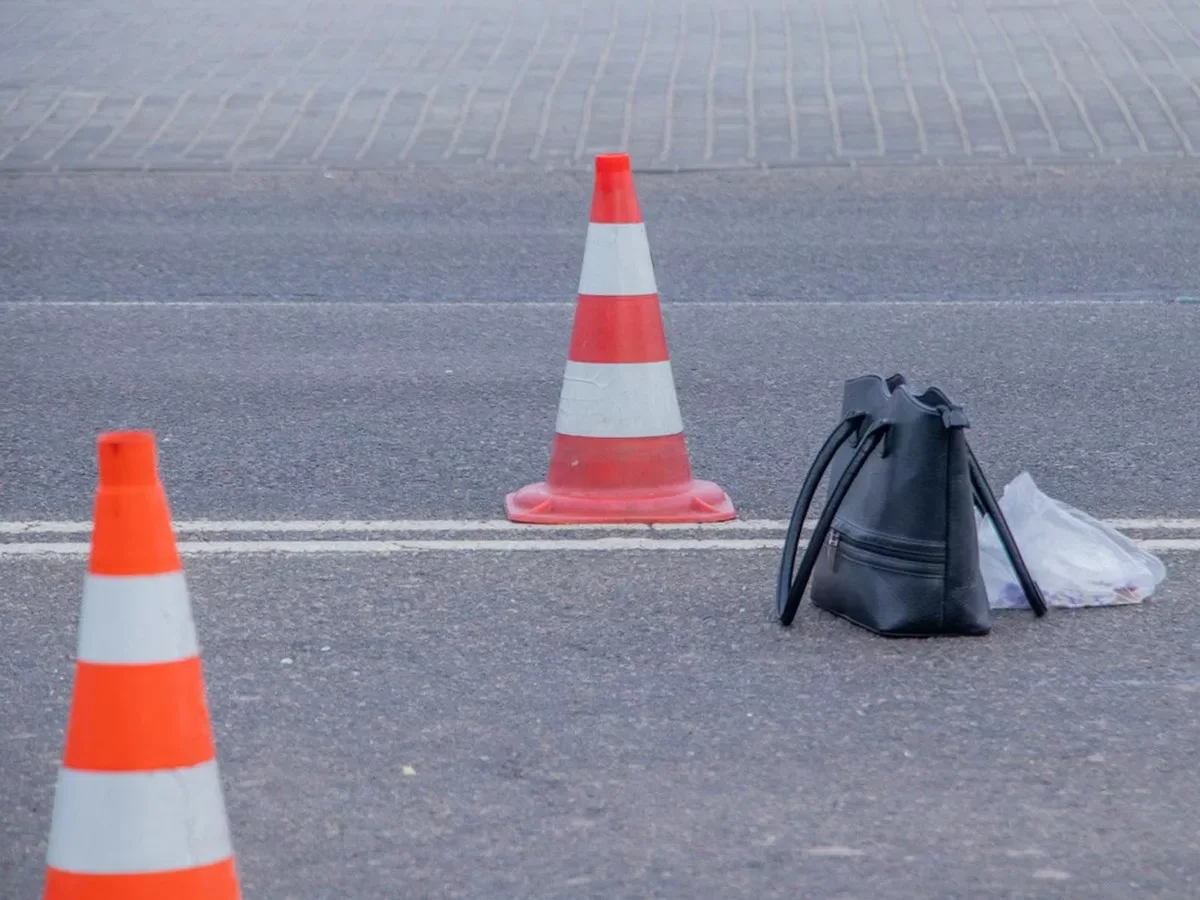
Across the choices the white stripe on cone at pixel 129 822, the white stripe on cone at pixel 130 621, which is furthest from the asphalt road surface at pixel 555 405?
the white stripe on cone at pixel 130 621

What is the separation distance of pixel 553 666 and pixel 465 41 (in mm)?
10563

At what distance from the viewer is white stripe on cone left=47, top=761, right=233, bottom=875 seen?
2.72 meters

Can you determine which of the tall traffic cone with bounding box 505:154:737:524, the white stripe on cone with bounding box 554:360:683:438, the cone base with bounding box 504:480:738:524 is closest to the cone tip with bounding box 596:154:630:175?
the tall traffic cone with bounding box 505:154:737:524

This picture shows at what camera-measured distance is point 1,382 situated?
676 centimetres

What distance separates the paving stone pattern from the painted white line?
242 inches

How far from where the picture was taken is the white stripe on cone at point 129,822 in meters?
2.72

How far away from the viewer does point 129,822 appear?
2.72 m

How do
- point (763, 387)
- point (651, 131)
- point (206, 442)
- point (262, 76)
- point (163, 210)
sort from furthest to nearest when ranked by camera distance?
point (262, 76) → point (651, 131) → point (163, 210) → point (763, 387) → point (206, 442)

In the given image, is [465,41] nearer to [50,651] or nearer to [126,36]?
[126,36]

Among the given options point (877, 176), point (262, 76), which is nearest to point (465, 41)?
point (262, 76)

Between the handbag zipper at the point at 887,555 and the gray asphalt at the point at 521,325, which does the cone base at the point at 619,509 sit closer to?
the gray asphalt at the point at 521,325

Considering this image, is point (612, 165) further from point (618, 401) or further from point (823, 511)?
point (823, 511)

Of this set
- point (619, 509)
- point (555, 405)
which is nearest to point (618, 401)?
point (619, 509)

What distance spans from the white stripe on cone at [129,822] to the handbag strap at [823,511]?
1833mm
